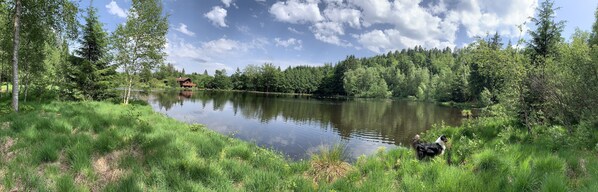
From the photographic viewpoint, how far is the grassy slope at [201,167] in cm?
468

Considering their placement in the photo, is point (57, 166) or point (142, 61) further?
point (142, 61)

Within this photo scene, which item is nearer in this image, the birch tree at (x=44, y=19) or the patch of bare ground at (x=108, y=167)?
the patch of bare ground at (x=108, y=167)

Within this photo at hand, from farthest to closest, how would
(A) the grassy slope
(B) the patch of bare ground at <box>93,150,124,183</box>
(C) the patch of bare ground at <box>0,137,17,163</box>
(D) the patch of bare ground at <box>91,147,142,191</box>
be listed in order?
(C) the patch of bare ground at <box>0,137,17,163</box>, (B) the patch of bare ground at <box>93,150,124,183</box>, (D) the patch of bare ground at <box>91,147,142,191</box>, (A) the grassy slope

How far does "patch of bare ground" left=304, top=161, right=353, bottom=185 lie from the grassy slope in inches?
2.2

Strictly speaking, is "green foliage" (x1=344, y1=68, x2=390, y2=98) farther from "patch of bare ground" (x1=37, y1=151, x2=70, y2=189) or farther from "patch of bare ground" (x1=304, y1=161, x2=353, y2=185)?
"patch of bare ground" (x1=37, y1=151, x2=70, y2=189)

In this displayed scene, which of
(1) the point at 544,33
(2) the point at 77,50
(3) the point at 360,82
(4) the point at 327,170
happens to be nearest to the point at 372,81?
(3) the point at 360,82

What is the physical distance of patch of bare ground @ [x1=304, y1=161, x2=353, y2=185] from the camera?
21.1 feet

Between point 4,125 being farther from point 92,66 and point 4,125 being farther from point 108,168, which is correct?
point 92,66

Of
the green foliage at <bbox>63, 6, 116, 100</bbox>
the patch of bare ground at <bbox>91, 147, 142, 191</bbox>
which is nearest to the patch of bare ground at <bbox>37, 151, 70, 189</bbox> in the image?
the patch of bare ground at <bbox>91, 147, 142, 191</bbox>

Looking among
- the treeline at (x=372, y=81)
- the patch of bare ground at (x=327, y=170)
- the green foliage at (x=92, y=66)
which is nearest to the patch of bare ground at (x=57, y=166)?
the patch of bare ground at (x=327, y=170)

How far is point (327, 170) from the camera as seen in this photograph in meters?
6.71

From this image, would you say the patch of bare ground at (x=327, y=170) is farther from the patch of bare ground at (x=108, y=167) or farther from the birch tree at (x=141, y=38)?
the birch tree at (x=141, y=38)

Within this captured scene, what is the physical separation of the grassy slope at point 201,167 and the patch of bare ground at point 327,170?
55mm

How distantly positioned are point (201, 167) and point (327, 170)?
8.98 feet
